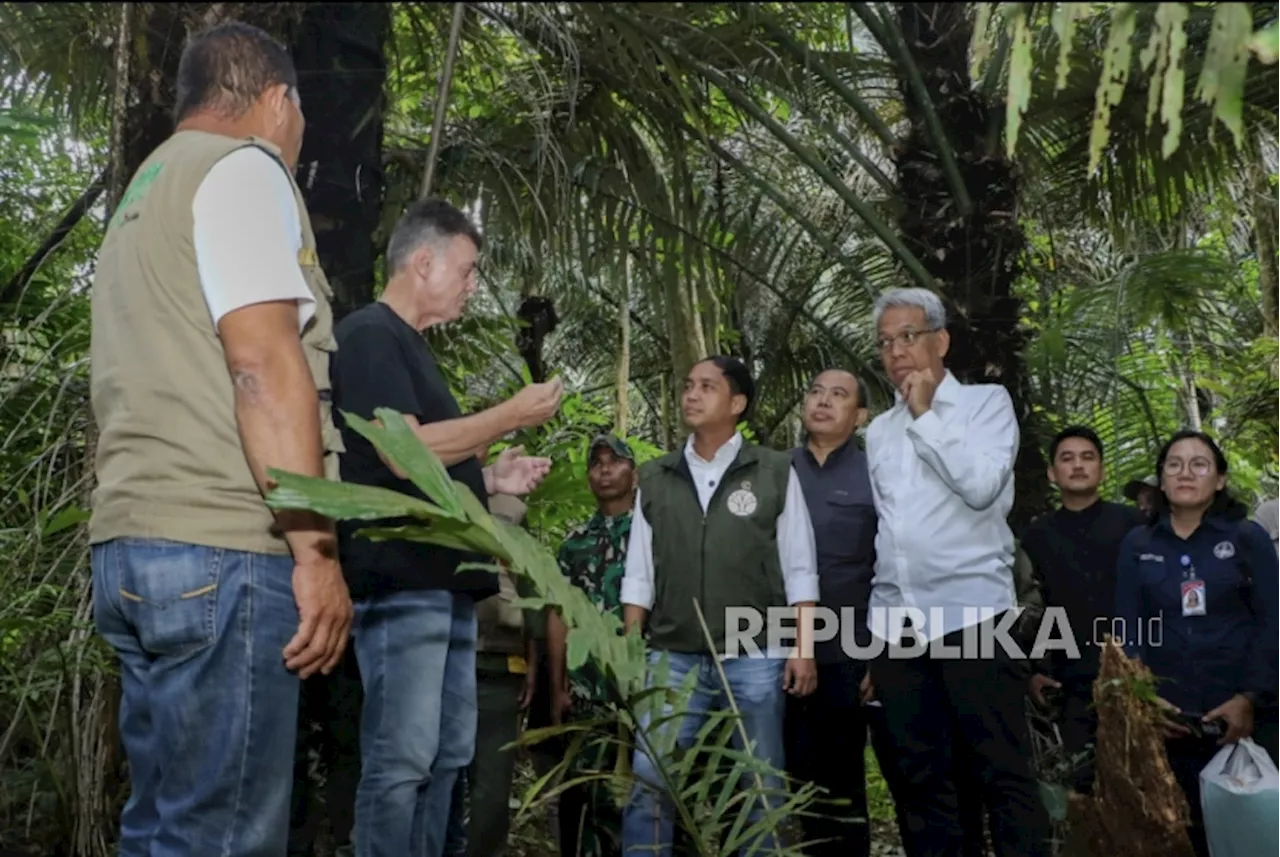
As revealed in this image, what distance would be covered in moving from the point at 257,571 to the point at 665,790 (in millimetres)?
1288

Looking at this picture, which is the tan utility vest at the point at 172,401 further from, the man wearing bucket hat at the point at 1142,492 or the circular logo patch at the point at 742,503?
the man wearing bucket hat at the point at 1142,492

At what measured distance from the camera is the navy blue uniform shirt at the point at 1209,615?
436 cm

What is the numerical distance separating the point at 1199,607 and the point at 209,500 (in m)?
3.41

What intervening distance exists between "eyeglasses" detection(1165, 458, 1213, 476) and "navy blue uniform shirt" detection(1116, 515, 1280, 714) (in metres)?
0.16

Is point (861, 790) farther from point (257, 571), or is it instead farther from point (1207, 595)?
point (257, 571)

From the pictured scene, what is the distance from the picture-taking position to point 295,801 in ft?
13.4

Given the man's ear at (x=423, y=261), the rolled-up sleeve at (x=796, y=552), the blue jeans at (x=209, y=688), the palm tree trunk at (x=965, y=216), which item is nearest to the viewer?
the blue jeans at (x=209, y=688)

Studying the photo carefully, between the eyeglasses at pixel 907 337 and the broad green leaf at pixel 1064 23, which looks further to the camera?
the eyeglasses at pixel 907 337

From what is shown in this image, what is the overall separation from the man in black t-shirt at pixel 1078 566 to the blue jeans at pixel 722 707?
135cm

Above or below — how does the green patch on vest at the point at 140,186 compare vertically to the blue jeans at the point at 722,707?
above

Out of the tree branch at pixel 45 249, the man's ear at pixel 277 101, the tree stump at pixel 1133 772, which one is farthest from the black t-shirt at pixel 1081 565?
the tree branch at pixel 45 249

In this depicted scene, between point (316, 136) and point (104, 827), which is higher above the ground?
point (316, 136)

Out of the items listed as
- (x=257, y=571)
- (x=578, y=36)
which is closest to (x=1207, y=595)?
(x=578, y=36)

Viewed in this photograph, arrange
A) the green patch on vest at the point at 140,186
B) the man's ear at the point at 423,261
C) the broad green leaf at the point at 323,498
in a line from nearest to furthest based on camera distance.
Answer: the broad green leaf at the point at 323,498
the green patch on vest at the point at 140,186
the man's ear at the point at 423,261
